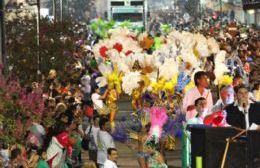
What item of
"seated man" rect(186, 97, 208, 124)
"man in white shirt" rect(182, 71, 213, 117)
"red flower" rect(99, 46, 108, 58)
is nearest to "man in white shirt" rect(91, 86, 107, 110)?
"red flower" rect(99, 46, 108, 58)

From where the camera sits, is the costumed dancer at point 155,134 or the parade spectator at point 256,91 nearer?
the costumed dancer at point 155,134

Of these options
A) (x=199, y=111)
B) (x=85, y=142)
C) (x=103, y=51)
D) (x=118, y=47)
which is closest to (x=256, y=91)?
(x=85, y=142)

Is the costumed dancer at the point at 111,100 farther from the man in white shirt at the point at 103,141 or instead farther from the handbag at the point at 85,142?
the man in white shirt at the point at 103,141

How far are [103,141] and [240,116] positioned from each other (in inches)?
117

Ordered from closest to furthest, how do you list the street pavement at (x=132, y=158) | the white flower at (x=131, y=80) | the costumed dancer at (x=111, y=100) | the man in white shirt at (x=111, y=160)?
the man in white shirt at (x=111, y=160)
the street pavement at (x=132, y=158)
the white flower at (x=131, y=80)
the costumed dancer at (x=111, y=100)


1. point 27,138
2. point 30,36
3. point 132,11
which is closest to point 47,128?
point 27,138

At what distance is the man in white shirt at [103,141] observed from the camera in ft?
51.5

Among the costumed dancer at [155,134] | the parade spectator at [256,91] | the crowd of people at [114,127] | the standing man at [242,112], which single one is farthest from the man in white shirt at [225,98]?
the standing man at [242,112]

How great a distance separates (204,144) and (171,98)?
907 centimetres

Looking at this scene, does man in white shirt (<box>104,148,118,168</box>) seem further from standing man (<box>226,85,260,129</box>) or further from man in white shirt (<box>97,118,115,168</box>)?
man in white shirt (<box>97,118,115,168</box>)

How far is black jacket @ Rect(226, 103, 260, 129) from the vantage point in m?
12.6

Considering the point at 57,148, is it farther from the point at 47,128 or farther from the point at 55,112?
the point at 55,112

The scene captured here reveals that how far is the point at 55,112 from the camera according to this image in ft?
56.1

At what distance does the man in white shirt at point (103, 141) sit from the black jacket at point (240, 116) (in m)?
2.51
